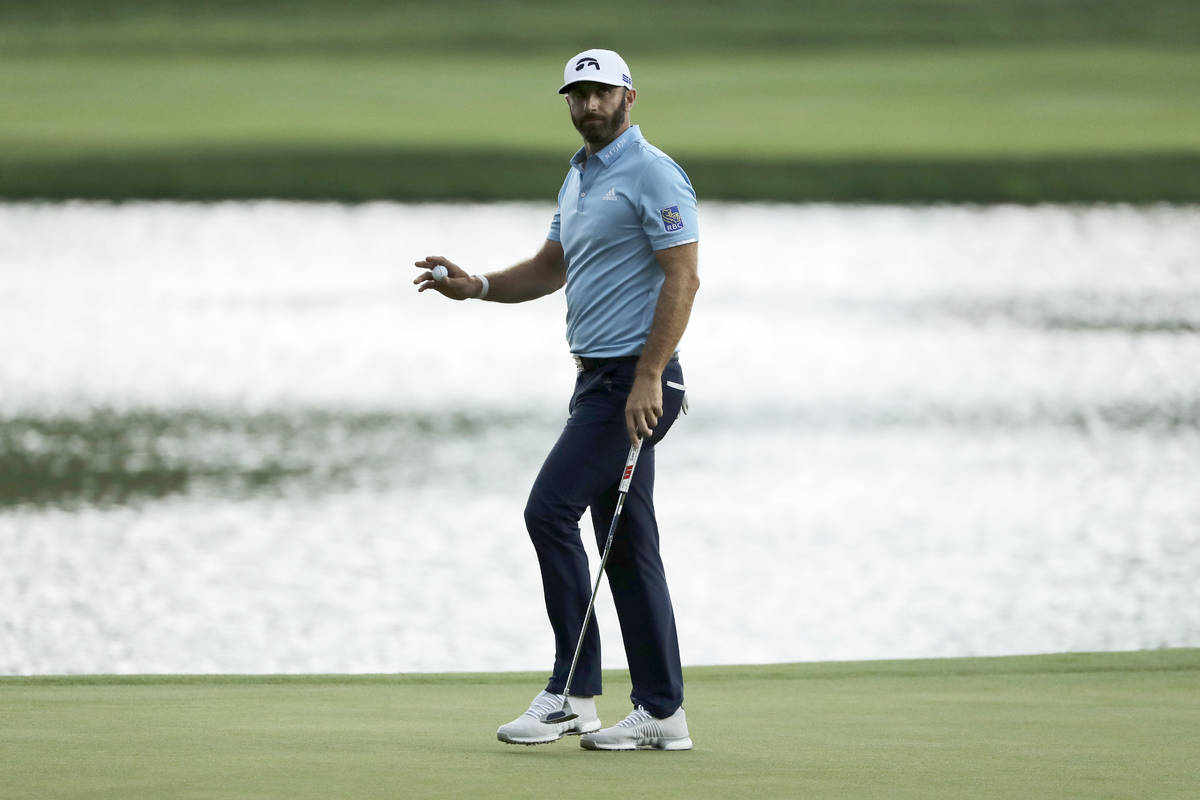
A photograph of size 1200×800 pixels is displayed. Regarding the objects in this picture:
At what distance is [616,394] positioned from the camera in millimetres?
4844

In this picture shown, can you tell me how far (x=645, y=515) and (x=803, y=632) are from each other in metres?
4.82

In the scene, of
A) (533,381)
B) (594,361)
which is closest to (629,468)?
(594,361)

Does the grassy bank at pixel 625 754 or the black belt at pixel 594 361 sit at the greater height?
the black belt at pixel 594 361

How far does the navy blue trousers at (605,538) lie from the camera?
4820mm

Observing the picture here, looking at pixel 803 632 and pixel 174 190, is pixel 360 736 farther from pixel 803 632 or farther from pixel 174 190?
pixel 174 190

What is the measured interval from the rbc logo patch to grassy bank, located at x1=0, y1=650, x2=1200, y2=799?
134 cm

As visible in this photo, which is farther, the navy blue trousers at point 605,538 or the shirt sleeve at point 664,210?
the navy blue trousers at point 605,538

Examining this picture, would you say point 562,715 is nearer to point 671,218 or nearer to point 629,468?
point 629,468

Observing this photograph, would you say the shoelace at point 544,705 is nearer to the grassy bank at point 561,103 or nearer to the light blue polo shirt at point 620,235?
Answer: the light blue polo shirt at point 620,235

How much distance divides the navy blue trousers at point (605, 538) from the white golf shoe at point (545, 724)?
45mm

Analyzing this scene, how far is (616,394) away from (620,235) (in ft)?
1.38

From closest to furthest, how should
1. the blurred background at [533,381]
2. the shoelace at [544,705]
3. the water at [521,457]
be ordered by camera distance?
the shoelace at [544,705] < the water at [521,457] < the blurred background at [533,381]

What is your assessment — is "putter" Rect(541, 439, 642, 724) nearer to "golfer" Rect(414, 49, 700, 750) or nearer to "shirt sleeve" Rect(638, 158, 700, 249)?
"golfer" Rect(414, 49, 700, 750)

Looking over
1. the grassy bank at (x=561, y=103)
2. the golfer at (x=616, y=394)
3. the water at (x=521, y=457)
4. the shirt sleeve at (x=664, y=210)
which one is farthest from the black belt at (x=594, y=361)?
the grassy bank at (x=561, y=103)
